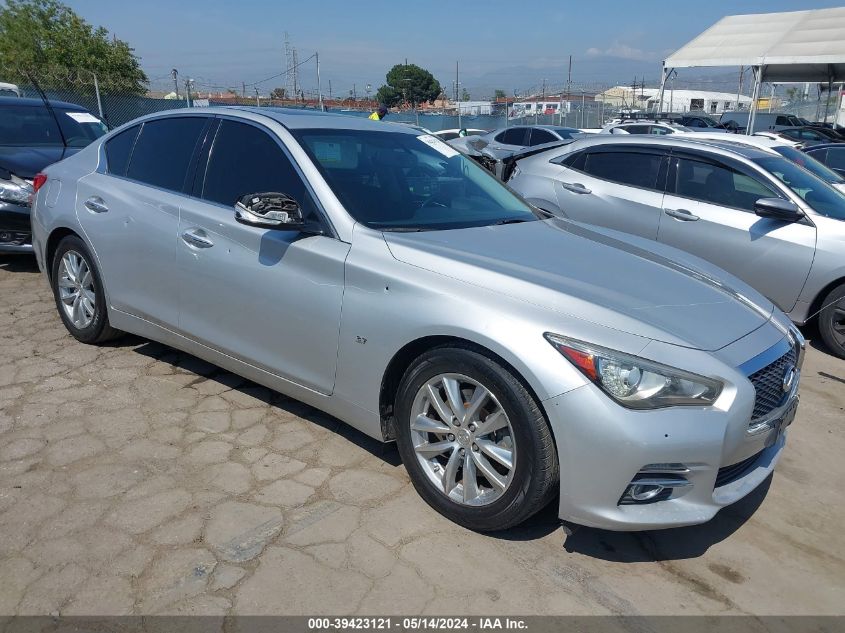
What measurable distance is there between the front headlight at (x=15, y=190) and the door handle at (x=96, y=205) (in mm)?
2577

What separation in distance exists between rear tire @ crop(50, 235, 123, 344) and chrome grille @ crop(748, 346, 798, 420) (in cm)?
385

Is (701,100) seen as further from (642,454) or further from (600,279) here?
(642,454)

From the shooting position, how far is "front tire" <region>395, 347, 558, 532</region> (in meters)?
2.56

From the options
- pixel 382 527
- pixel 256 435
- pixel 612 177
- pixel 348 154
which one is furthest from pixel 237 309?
pixel 612 177

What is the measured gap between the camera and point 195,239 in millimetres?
3713

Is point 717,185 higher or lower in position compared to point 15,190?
higher

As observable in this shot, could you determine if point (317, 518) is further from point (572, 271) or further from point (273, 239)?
point (572, 271)

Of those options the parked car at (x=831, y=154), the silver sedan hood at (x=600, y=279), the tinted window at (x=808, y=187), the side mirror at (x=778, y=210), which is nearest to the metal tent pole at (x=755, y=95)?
the parked car at (x=831, y=154)

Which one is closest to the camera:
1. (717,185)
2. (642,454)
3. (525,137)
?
(642,454)

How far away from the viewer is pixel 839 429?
13.5ft

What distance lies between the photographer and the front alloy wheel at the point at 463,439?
2703mm

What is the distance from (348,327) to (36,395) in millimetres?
2253

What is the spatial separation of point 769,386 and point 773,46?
30.4 m

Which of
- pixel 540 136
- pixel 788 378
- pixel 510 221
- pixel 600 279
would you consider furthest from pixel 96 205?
pixel 540 136
